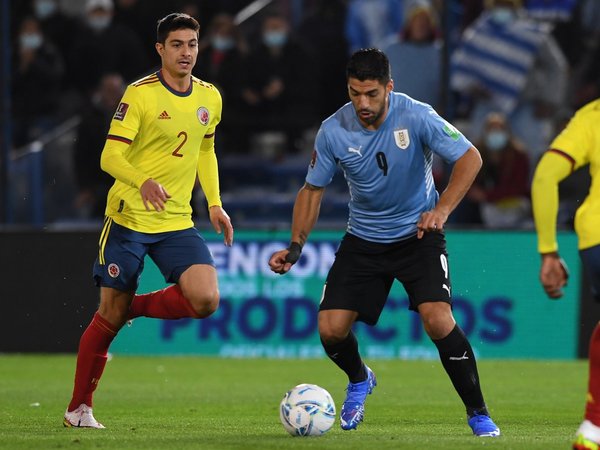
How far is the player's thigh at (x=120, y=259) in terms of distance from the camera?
8.32m

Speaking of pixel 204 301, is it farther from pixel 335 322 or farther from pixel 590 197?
pixel 590 197

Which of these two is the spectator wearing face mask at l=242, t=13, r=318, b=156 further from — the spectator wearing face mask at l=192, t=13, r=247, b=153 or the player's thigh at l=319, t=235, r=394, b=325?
the player's thigh at l=319, t=235, r=394, b=325

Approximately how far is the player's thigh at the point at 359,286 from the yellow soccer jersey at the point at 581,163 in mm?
1884

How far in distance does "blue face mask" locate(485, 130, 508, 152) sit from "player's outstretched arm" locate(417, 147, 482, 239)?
6571 millimetres

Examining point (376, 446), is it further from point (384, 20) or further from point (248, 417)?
point (384, 20)

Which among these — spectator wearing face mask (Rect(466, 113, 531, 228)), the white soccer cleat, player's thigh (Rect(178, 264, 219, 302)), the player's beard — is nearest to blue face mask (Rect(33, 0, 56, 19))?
spectator wearing face mask (Rect(466, 113, 531, 228))

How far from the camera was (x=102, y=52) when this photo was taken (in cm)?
1625

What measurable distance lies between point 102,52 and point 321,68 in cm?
259

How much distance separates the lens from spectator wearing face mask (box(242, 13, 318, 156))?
1580cm

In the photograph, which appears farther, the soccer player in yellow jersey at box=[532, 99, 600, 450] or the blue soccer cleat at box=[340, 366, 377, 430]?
the blue soccer cleat at box=[340, 366, 377, 430]

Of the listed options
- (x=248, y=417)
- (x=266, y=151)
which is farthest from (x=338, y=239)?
(x=248, y=417)

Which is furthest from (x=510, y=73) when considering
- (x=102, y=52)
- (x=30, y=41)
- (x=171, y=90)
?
(x=171, y=90)

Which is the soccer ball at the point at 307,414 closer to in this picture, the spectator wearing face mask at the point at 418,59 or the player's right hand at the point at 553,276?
the player's right hand at the point at 553,276

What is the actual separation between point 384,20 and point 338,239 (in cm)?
313
